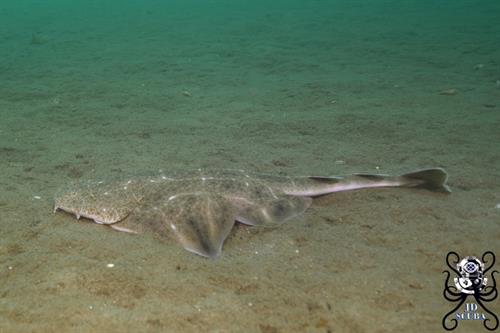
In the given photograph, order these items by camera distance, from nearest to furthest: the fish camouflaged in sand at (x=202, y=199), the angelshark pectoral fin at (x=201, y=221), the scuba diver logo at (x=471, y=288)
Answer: the scuba diver logo at (x=471, y=288) → the angelshark pectoral fin at (x=201, y=221) → the fish camouflaged in sand at (x=202, y=199)

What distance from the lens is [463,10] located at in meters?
23.1

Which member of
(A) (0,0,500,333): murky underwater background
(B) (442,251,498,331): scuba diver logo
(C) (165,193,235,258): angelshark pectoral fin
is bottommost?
(A) (0,0,500,333): murky underwater background

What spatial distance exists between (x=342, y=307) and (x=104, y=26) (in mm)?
24921

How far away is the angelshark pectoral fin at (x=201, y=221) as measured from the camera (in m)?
3.59

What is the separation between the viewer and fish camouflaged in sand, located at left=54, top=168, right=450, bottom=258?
148 inches

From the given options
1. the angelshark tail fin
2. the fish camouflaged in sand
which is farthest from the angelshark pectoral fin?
the angelshark tail fin

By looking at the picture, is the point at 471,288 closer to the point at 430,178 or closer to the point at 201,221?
the point at 430,178

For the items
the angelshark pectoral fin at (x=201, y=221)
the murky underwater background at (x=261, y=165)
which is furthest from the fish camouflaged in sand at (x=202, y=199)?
the murky underwater background at (x=261, y=165)

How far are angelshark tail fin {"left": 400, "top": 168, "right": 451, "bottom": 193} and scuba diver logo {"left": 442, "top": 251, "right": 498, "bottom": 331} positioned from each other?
4.12 ft

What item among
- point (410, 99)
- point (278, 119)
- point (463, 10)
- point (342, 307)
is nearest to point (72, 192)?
point (342, 307)

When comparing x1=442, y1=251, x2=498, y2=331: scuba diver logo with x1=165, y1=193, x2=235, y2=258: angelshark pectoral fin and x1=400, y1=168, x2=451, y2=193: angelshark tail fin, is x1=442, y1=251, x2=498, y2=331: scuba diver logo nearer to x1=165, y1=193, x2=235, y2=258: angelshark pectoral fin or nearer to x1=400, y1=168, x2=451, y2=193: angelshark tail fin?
x1=400, y1=168, x2=451, y2=193: angelshark tail fin

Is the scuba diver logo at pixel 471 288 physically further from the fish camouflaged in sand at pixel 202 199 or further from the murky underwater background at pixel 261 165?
the fish camouflaged in sand at pixel 202 199

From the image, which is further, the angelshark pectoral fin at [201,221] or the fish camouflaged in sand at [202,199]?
the fish camouflaged in sand at [202,199]

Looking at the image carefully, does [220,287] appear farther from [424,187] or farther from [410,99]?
[410,99]
